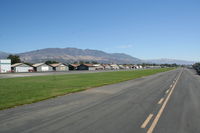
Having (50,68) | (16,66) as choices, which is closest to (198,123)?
(16,66)

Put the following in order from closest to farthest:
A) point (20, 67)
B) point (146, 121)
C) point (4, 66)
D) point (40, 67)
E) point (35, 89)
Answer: point (146, 121), point (35, 89), point (4, 66), point (20, 67), point (40, 67)

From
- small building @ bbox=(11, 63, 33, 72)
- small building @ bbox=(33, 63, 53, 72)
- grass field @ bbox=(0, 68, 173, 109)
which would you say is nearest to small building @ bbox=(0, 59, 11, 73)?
small building @ bbox=(11, 63, 33, 72)

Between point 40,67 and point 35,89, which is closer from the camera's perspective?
point 35,89

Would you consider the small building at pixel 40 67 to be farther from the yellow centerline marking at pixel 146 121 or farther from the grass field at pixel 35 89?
the yellow centerline marking at pixel 146 121

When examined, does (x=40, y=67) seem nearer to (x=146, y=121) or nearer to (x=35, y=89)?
(x=35, y=89)

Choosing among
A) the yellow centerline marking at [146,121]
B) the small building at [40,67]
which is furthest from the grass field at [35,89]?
the small building at [40,67]

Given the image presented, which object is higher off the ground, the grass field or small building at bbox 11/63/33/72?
small building at bbox 11/63/33/72

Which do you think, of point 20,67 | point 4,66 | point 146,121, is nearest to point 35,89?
point 146,121

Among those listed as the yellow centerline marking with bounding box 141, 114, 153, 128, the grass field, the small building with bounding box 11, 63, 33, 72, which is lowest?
the yellow centerline marking with bounding box 141, 114, 153, 128

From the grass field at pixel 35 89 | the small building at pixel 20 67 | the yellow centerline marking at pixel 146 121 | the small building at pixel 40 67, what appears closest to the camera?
the yellow centerline marking at pixel 146 121

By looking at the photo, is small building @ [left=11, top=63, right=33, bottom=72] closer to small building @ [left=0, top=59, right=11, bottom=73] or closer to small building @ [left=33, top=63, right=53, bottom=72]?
small building @ [left=33, top=63, right=53, bottom=72]

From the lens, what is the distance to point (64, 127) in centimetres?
580

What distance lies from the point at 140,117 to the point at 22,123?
4.55 meters

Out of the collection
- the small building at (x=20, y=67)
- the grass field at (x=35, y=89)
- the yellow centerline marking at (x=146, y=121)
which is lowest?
the yellow centerline marking at (x=146, y=121)
